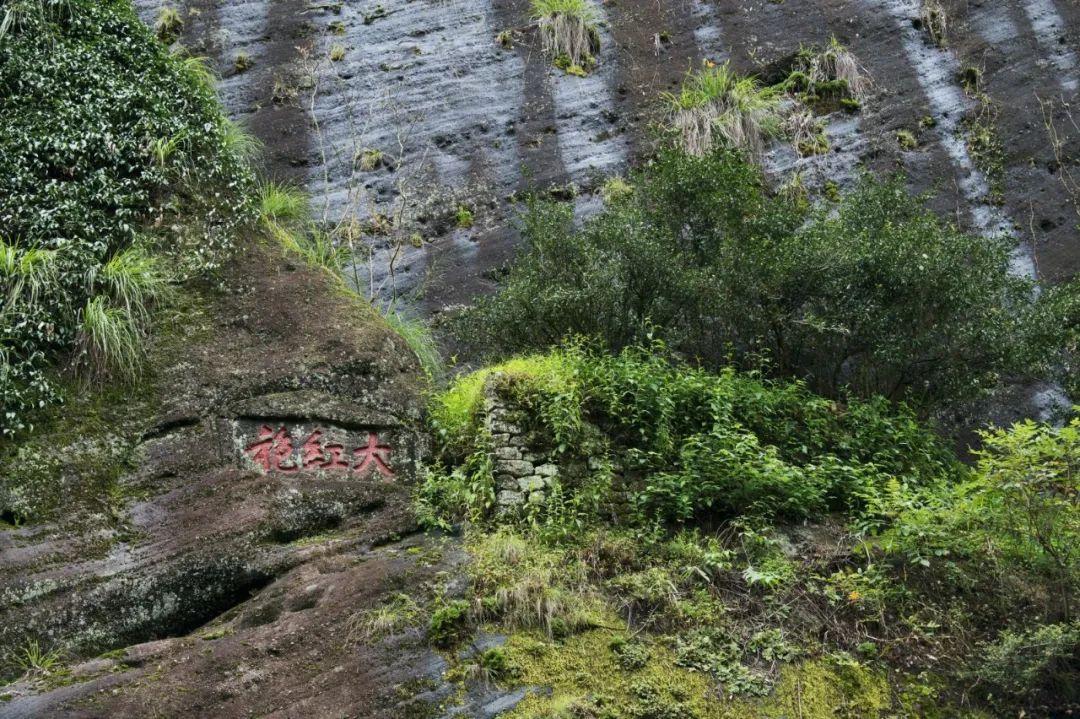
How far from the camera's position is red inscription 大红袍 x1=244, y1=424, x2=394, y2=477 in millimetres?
7125

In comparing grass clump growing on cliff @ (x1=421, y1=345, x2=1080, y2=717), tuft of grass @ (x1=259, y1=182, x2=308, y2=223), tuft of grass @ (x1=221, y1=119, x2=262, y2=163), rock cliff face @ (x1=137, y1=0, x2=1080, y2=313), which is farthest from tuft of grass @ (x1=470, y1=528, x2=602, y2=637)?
rock cliff face @ (x1=137, y1=0, x2=1080, y2=313)

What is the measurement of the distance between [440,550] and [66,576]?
2.26 m

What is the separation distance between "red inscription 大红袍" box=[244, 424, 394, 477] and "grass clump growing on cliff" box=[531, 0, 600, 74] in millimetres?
7162

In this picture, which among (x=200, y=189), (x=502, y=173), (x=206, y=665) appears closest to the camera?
(x=206, y=665)

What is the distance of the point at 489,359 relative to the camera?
898cm

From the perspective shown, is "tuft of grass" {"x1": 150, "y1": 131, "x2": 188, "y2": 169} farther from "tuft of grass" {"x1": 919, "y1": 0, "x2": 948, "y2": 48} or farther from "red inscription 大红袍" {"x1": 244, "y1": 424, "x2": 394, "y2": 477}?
"tuft of grass" {"x1": 919, "y1": 0, "x2": 948, "y2": 48}

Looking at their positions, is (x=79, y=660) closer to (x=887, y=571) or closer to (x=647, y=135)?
(x=887, y=571)

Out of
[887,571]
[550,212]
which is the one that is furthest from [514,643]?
[550,212]

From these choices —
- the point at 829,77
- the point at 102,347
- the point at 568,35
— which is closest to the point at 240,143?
the point at 102,347

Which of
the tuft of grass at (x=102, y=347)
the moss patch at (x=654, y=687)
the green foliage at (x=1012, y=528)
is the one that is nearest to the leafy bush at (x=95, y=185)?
the tuft of grass at (x=102, y=347)

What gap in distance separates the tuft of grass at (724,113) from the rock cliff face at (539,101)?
14.4 inches

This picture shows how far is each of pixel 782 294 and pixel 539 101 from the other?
16.9ft

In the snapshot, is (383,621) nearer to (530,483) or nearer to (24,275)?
(530,483)

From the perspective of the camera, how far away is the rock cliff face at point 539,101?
37.3ft
